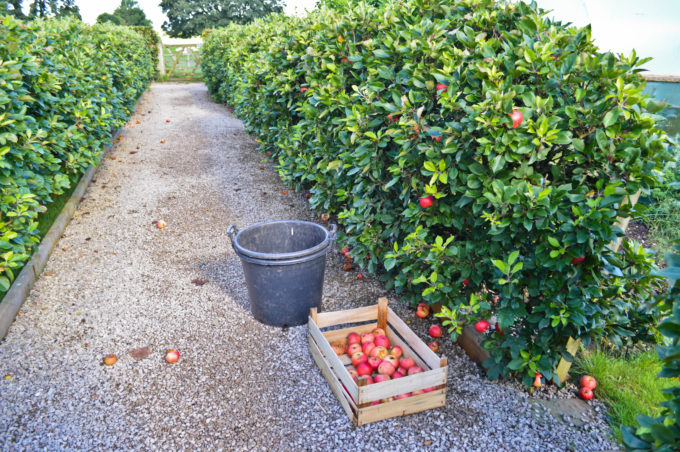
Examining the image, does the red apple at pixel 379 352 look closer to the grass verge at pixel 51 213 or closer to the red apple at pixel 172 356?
the red apple at pixel 172 356

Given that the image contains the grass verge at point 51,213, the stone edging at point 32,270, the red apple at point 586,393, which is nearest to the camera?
the red apple at point 586,393

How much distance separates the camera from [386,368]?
254cm

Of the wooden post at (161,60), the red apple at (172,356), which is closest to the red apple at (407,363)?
the red apple at (172,356)

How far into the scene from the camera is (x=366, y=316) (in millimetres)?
3020

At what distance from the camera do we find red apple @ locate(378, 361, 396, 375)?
2.53 metres

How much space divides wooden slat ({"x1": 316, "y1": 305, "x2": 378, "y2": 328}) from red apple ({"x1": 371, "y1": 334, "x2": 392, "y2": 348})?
204mm

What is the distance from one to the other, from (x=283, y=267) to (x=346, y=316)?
21.4 inches

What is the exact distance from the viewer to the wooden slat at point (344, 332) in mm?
2908

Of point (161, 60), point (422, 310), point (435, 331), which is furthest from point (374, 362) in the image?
point (161, 60)

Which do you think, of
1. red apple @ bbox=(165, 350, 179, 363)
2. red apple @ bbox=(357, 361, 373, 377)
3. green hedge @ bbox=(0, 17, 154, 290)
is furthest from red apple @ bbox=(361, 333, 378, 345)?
green hedge @ bbox=(0, 17, 154, 290)

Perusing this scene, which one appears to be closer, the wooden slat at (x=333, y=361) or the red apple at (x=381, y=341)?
the wooden slat at (x=333, y=361)

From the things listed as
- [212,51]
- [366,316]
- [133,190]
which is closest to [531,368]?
[366,316]

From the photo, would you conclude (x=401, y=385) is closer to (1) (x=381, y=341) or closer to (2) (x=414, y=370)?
(2) (x=414, y=370)

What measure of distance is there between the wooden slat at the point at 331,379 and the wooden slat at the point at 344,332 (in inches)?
4.7
